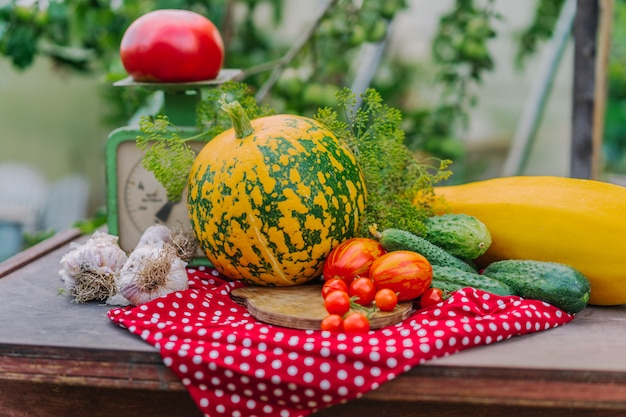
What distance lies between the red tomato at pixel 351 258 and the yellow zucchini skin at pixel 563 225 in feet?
0.91

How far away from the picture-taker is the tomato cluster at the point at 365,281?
1.26 m

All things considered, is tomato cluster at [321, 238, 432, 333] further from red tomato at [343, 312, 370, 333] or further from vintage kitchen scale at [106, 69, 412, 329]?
vintage kitchen scale at [106, 69, 412, 329]

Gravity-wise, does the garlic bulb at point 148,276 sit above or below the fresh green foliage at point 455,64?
below

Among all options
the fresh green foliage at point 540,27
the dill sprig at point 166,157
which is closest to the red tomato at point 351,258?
the dill sprig at point 166,157

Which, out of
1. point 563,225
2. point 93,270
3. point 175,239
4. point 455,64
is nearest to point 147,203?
point 175,239

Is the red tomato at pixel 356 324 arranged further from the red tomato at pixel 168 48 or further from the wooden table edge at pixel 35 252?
the wooden table edge at pixel 35 252

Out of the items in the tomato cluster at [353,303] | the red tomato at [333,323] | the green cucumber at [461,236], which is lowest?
the red tomato at [333,323]

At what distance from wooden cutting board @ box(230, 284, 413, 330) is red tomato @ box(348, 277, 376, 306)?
4 cm

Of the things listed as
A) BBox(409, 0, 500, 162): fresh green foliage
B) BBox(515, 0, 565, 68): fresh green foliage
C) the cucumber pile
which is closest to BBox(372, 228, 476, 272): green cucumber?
the cucumber pile

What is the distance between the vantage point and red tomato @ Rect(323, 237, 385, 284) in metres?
1.40

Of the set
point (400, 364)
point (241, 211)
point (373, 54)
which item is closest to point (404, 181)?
point (241, 211)

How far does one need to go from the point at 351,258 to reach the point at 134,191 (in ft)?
1.95

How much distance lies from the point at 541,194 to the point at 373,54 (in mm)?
1608

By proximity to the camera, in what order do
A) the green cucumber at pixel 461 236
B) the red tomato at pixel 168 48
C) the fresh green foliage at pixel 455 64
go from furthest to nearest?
the fresh green foliage at pixel 455 64 → the red tomato at pixel 168 48 → the green cucumber at pixel 461 236
